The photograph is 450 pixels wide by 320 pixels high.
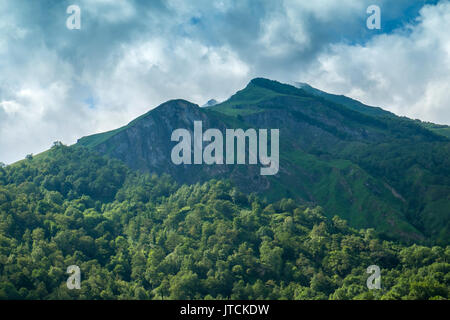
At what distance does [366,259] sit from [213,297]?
211 ft

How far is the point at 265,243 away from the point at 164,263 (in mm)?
41171

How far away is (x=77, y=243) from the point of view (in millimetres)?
192000

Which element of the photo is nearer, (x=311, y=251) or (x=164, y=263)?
(x=164, y=263)

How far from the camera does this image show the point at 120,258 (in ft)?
621

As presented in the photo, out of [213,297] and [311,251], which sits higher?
[311,251]
